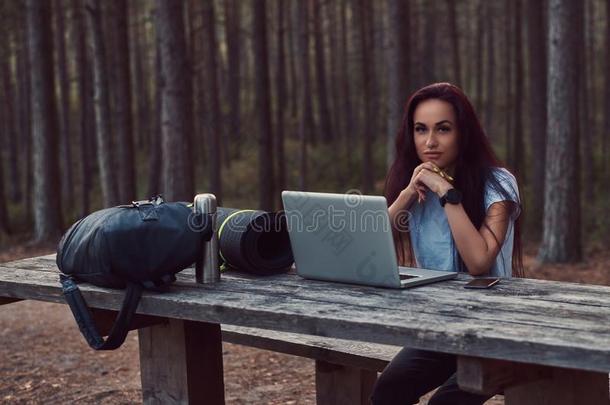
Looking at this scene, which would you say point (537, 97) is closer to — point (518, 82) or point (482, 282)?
point (518, 82)

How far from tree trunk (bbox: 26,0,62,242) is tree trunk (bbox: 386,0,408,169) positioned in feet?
20.2

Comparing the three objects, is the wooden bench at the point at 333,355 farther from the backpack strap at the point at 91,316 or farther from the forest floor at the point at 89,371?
the forest floor at the point at 89,371

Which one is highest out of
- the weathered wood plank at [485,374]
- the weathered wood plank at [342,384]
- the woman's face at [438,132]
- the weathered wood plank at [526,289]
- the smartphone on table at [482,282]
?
the woman's face at [438,132]

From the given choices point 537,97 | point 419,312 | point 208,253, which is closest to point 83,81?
point 537,97

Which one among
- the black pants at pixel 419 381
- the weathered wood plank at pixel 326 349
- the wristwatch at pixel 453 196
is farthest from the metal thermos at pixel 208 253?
the wristwatch at pixel 453 196

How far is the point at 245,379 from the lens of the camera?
21.0 ft

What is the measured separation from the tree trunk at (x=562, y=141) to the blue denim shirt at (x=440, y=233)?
26.0ft

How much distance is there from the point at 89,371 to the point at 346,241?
13.9 feet

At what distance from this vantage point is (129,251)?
326 cm

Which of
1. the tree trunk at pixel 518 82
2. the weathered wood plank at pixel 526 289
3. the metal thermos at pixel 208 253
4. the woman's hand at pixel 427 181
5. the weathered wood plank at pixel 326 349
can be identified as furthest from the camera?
the tree trunk at pixel 518 82

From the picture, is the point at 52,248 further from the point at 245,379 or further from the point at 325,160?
the point at 325,160

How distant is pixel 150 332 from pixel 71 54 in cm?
3917

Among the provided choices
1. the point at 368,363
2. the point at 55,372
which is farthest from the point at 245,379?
the point at 368,363

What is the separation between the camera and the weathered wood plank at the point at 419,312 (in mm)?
2406
